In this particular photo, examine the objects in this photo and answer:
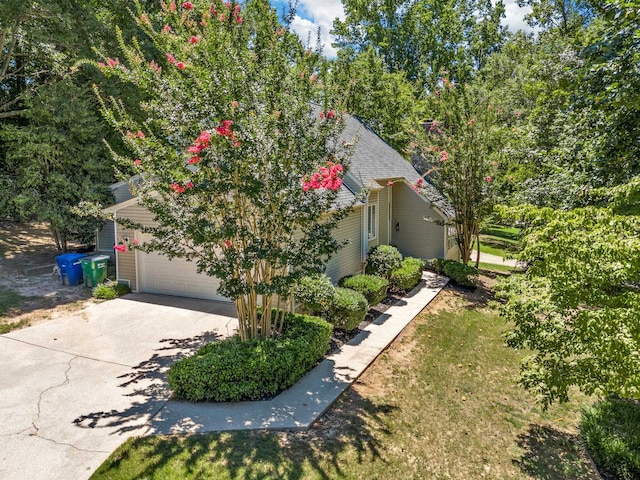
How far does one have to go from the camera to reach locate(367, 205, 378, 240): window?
15305 mm

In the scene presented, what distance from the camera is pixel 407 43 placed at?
1426 inches

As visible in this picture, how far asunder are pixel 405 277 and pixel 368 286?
7.97 feet

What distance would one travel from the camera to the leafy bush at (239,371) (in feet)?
21.5

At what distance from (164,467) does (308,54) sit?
6887 mm

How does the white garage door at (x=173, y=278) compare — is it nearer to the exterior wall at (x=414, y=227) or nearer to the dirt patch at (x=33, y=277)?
the dirt patch at (x=33, y=277)

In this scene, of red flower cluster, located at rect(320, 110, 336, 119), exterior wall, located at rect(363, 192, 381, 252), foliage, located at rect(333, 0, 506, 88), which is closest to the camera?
red flower cluster, located at rect(320, 110, 336, 119)

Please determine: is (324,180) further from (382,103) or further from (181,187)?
(382,103)

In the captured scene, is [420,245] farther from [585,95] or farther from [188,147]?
[188,147]

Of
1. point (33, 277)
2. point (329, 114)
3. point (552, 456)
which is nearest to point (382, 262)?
point (329, 114)

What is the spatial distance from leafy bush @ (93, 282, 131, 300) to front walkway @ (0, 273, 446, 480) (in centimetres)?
109

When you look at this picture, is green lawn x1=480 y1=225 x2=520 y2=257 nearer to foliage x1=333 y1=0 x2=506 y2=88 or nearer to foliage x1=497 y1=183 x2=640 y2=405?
foliage x1=333 y1=0 x2=506 y2=88

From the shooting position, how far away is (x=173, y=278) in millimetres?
12359

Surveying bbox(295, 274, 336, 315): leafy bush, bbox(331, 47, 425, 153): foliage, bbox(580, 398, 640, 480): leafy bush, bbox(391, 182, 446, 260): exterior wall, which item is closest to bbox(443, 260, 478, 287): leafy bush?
bbox(391, 182, 446, 260): exterior wall

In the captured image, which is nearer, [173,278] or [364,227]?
[173,278]
